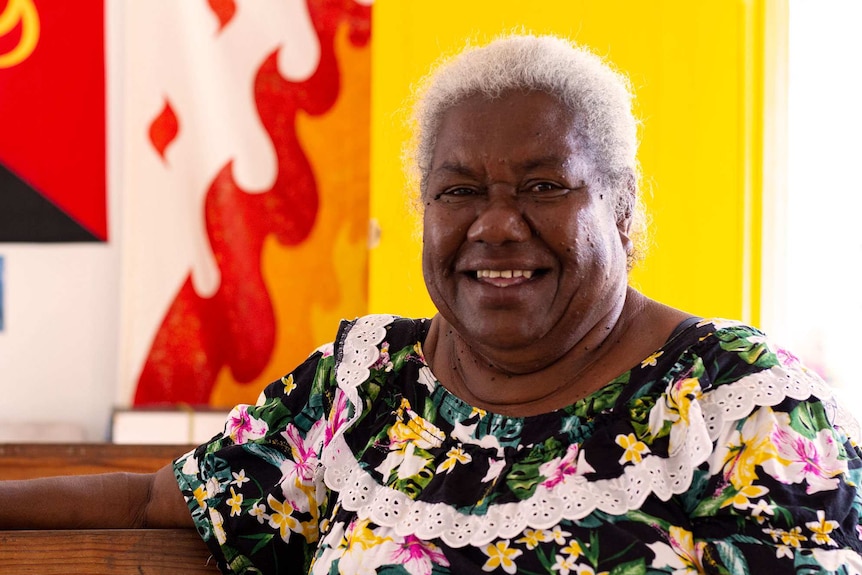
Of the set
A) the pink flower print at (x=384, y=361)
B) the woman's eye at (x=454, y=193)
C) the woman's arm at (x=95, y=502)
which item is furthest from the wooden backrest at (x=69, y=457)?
the woman's eye at (x=454, y=193)

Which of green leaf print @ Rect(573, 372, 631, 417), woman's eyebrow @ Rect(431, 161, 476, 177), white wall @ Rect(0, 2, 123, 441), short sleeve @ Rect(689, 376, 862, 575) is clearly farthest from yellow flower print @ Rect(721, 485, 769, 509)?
white wall @ Rect(0, 2, 123, 441)

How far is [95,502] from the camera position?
1551 millimetres

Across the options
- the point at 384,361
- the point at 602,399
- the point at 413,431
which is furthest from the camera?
the point at 384,361

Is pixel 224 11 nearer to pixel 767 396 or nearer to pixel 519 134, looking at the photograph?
pixel 519 134

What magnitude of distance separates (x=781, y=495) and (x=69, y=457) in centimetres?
159

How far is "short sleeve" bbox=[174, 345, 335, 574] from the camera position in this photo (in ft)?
4.91

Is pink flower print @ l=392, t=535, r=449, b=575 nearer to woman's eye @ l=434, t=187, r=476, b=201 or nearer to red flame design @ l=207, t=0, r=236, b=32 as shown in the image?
woman's eye @ l=434, t=187, r=476, b=201

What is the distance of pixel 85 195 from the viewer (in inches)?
113

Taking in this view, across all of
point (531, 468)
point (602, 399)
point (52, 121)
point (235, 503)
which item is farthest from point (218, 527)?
point (52, 121)

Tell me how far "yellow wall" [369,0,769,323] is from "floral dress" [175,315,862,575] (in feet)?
2.83

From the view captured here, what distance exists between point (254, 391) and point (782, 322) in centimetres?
146

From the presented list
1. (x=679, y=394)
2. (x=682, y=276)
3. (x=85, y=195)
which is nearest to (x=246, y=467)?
(x=679, y=394)

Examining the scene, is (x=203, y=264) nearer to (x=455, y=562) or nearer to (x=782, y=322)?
(x=782, y=322)

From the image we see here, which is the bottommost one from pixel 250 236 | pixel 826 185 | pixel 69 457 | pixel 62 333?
pixel 69 457
